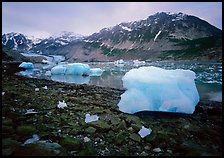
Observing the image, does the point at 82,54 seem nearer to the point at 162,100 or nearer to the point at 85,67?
the point at 85,67

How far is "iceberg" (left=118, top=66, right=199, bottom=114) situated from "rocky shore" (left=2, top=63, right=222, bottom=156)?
30 cm

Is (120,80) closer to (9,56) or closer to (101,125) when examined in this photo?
(101,125)

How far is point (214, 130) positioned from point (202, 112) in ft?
7.98

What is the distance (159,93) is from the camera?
782cm

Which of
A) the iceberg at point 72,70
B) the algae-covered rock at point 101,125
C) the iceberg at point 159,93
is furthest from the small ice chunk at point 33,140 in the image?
the iceberg at point 72,70

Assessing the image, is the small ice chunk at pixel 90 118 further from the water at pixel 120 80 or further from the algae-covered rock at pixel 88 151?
the water at pixel 120 80

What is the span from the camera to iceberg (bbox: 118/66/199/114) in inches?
297

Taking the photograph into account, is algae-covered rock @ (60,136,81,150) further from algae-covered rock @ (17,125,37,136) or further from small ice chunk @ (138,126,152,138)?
small ice chunk @ (138,126,152,138)

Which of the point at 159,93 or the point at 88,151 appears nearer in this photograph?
the point at 88,151

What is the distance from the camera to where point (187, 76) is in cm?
873

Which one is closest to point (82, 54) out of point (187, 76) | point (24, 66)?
point (24, 66)

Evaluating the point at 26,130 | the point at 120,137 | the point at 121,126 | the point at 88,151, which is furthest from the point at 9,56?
the point at 88,151

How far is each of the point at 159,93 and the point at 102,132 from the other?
129 inches

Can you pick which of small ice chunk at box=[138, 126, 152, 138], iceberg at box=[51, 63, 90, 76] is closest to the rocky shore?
small ice chunk at box=[138, 126, 152, 138]
